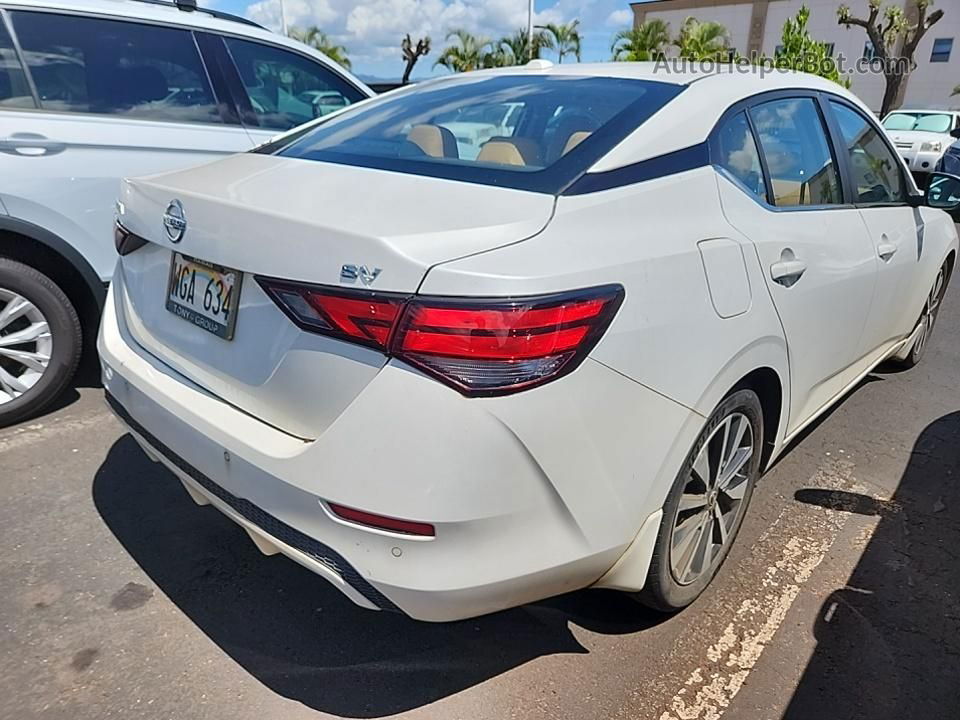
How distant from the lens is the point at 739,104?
2.35m

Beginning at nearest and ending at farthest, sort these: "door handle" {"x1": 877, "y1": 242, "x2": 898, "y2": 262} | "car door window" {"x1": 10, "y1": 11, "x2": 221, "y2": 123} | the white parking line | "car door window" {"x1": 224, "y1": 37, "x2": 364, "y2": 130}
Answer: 1. the white parking line
2. "door handle" {"x1": 877, "y1": 242, "x2": 898, "y2": 262}
3. "car door window" {"x1": 10, "y1": 11, "x2": 221, "y2": 123}
4. "car door window" {"x1": 224, "y1": 37, "x2": 364, "y2": 130}

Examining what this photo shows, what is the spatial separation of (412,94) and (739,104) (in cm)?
122

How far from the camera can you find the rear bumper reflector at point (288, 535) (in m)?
1.66

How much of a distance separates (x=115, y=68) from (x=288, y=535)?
9.35 ft

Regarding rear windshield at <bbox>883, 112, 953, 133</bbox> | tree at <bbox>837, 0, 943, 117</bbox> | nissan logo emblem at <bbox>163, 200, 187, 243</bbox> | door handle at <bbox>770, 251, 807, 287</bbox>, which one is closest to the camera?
nissan logo emblem at <bbox>163, 200, 187, 243</bbox>

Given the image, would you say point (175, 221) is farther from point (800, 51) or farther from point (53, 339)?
point (800, 51)

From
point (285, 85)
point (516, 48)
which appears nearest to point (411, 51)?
point (516, 48)

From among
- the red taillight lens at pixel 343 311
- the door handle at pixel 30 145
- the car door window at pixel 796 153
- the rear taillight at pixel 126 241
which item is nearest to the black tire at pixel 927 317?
the car door window at pixel 796 153

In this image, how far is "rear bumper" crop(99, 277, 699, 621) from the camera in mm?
1523

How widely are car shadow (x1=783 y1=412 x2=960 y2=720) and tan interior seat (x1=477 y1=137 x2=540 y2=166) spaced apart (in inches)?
→ 66.3

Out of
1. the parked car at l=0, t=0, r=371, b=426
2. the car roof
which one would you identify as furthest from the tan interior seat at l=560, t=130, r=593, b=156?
the car roof

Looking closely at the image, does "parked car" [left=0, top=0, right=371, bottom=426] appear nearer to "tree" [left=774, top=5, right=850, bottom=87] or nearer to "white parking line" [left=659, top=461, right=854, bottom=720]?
"white parking line" [left=659, top=461, right=854, bottom=720]

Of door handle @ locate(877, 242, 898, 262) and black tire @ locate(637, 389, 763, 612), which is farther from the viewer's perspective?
door handle @ locate(877, 242, 898, 262)

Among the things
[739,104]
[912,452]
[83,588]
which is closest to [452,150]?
[739,104]
